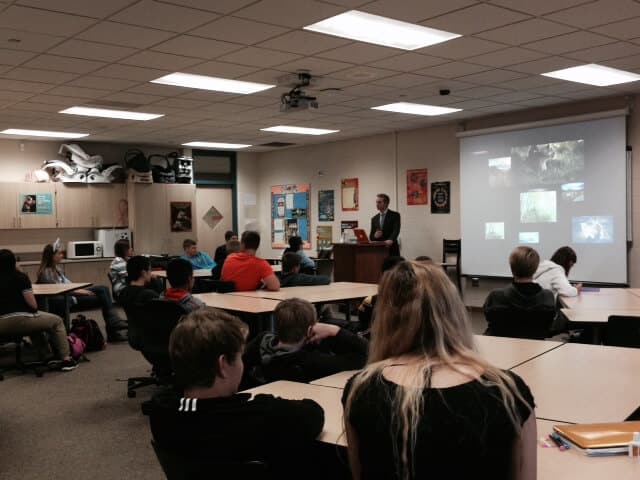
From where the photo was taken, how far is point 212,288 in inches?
243

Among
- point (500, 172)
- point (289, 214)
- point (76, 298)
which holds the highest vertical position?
point (500, 172)

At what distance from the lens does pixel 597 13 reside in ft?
14.9

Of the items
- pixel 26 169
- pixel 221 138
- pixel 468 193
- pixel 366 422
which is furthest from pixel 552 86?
pixel 26 169

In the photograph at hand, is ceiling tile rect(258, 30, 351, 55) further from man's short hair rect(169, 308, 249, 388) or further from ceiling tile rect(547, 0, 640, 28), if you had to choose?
Answer: man's short hair rect(169, 308, 249, 388)

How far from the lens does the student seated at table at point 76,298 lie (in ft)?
24.1

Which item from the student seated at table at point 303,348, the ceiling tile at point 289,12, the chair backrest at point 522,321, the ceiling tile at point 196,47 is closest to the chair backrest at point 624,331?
the chair backrest at point 522,321

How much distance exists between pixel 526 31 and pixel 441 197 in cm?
486

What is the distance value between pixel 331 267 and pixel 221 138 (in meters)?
3.07

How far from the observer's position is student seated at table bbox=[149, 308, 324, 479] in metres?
1.69

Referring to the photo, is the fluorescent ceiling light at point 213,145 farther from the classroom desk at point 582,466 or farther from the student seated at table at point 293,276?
the classroom desk at point 582,466

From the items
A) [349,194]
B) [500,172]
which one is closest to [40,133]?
[349,194]

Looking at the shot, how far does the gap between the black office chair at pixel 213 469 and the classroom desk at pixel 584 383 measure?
106 centimetres

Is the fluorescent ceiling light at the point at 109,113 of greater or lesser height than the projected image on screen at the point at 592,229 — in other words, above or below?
above

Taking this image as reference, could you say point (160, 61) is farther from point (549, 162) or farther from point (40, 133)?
point (549, 162)
